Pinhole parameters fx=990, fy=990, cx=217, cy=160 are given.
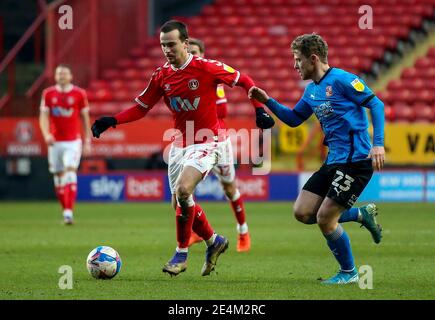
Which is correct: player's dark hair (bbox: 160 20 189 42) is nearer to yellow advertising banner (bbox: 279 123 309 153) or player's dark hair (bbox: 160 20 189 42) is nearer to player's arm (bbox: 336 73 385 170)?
player's arm (bbox: 336 73 385 170)

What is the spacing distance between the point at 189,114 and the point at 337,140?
152 cm

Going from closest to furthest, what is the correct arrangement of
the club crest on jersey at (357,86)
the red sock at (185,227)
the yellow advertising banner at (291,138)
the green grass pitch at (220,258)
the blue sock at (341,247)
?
the green grass pitch at (220,258), the club crest on jersey at (357,86), the blue sock at (341,247), the red sock at (185,227), the yellow advertising banner at (291,138)

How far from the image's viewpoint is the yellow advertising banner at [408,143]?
19766 millimetres

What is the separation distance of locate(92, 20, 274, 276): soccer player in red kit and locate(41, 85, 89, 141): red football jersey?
20.2 feet

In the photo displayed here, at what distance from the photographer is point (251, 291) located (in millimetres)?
7426

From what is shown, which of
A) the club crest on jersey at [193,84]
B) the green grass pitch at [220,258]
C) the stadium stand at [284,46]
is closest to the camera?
the green grass pitch at [220,258]

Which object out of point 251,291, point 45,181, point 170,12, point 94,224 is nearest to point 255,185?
point 45,181

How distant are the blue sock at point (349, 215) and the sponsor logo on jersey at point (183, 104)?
5.23ft

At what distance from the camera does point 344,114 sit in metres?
7.72

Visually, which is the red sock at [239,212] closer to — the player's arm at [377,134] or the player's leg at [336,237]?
the player's leg at [336,237]

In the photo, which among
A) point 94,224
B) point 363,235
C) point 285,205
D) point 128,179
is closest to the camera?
point 363,235

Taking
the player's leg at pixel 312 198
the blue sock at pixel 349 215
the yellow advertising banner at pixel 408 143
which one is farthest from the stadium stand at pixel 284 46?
the player's leg at pixel 312 198
